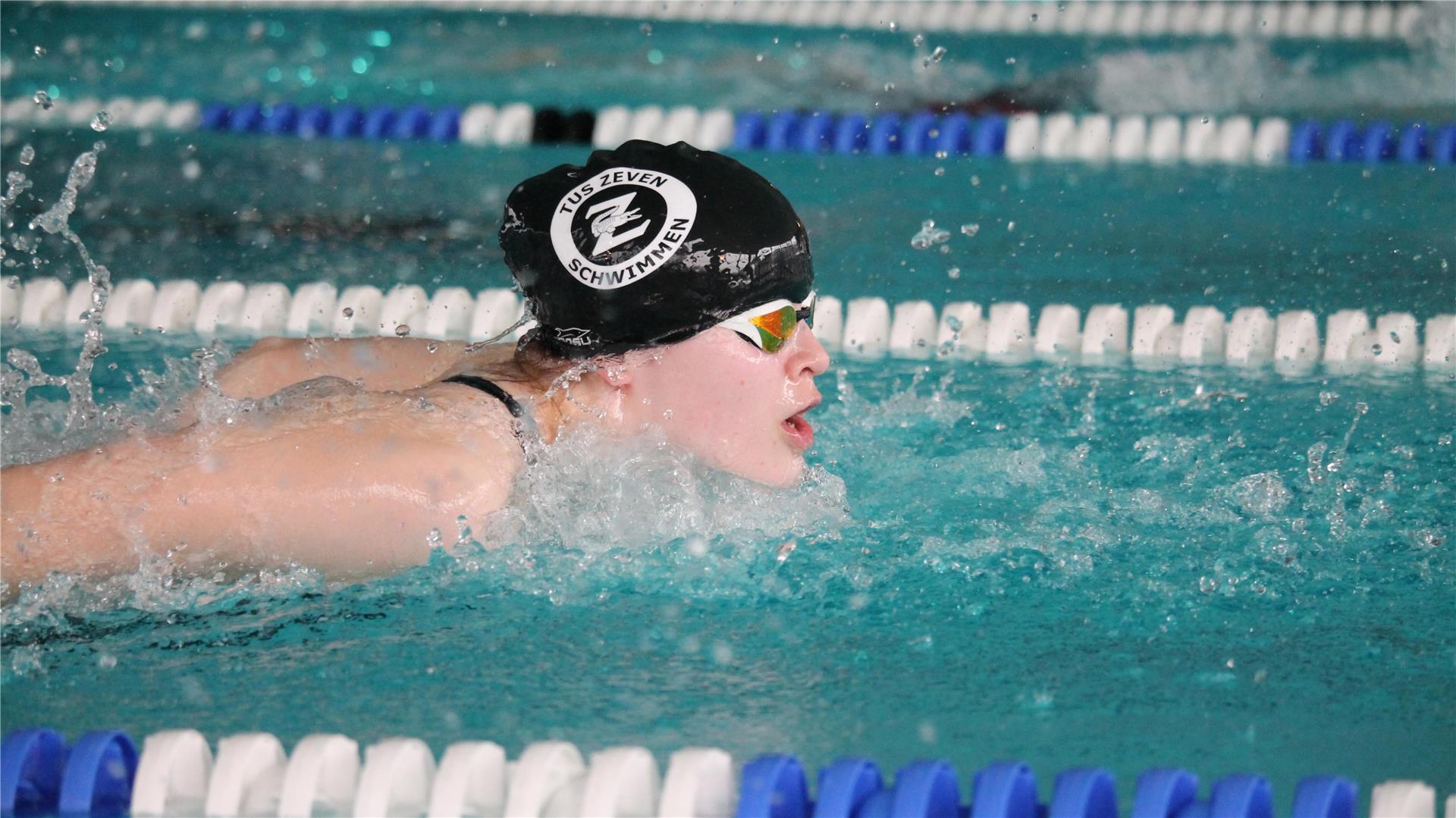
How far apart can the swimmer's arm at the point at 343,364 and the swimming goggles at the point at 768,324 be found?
1.75 feet

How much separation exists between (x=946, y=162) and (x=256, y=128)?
7.01 ft

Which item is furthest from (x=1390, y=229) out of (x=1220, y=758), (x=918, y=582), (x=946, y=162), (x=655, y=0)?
(x=655, y=0)

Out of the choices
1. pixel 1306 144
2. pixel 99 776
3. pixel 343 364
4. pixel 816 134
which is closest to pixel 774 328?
pixel 343 364

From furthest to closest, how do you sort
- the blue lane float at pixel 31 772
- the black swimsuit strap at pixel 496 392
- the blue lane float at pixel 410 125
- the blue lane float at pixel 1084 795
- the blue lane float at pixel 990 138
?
the blue lane float at pixel 410 125, the blue lane float at pixel 990 138, the black swimsuit strap at pixel 496 392, the blue lane float at pixel 31 772, the blue lane float at pixel 1084 795

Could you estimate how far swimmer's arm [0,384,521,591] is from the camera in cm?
187

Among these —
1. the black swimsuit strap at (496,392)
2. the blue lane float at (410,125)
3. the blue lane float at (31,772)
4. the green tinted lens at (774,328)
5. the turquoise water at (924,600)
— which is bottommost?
the blue lane float at (31,772)

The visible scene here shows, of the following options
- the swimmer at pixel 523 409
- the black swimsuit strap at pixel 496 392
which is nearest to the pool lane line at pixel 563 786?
the swimmer at pixel 523 409

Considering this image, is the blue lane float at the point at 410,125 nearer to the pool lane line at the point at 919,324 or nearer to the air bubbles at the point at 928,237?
the pool lane line at the point at 919,324

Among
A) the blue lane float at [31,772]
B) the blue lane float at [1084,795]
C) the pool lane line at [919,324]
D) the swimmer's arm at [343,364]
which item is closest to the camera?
the blue lane float at [1084,795]

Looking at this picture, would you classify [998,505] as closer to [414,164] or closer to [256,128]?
[414,164]

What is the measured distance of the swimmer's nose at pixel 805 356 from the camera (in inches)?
89.4

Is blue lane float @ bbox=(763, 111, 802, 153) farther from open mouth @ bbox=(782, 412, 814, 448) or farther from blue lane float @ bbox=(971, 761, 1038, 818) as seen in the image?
blue lane float @ bbox=(971, 761, 1038, 818)

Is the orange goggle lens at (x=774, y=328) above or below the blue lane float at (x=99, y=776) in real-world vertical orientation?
above

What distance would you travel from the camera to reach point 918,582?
7.55 ft
